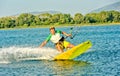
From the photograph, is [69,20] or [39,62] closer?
[39,62]

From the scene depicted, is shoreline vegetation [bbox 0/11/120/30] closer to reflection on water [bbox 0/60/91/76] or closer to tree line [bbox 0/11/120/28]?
tree line [bbox 0/11/120/28]

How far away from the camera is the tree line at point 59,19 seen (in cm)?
18600

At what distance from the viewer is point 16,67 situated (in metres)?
25.9

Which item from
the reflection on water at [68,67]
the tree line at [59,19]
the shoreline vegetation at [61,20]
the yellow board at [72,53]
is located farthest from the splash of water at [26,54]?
the tree line at [59,19]

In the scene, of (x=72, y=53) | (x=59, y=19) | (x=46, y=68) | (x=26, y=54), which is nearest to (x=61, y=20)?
(x=59, y=19)

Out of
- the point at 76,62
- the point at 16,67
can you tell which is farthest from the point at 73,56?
the point at 16,67

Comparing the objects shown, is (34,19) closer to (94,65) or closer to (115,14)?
(115,14)

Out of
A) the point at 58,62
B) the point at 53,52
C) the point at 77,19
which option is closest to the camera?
the point at 58,62

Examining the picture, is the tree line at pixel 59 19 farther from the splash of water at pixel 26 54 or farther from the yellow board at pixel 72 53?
the yellow board at pixel 72 53

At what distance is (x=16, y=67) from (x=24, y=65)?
986mm

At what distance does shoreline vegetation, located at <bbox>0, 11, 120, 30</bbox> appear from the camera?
185375 millimetres

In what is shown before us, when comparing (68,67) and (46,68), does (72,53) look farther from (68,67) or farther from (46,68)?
(46,68)

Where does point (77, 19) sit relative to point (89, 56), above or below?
below

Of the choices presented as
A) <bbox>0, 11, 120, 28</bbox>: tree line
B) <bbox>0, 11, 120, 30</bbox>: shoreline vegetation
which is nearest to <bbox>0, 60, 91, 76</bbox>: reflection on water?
<bbox>0, 11, 120, 30</bbox>: shoreline vegetation
